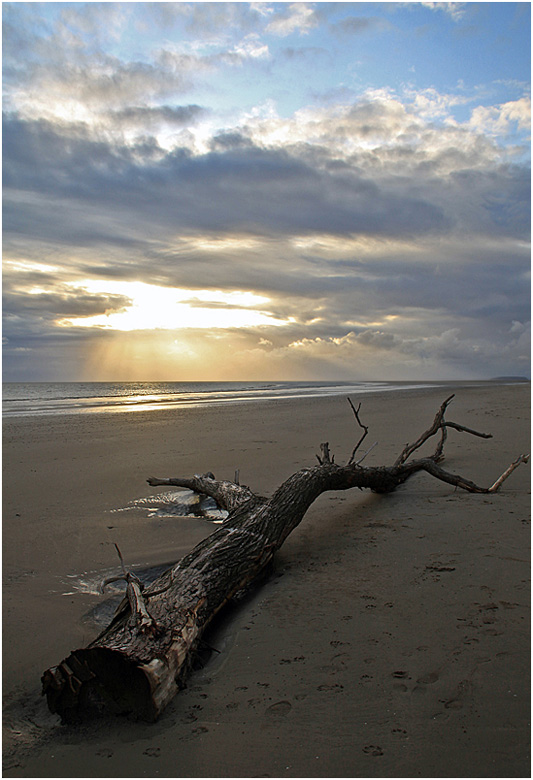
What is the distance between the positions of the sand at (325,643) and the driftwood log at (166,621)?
0.12 meters

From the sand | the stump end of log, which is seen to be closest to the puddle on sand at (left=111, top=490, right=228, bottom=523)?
the sand

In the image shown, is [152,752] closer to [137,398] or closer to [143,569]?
[143,569]

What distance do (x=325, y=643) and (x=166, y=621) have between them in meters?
1.02

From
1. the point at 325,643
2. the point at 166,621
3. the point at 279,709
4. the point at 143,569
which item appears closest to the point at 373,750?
the point at 279,709

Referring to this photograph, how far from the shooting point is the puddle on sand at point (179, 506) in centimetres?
645

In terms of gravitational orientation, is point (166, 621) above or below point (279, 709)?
above

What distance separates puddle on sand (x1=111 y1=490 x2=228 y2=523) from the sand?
224mm

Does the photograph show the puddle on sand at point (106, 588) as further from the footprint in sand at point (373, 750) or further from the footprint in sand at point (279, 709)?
the footprint in sand at point (373, 750)

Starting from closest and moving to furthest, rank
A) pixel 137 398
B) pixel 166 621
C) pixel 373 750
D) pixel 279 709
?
pixel 373 750
pixel 279 709
pixel 166 621
pixel 137 398

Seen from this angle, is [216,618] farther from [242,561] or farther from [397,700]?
[397,700]

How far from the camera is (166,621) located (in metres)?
2.97

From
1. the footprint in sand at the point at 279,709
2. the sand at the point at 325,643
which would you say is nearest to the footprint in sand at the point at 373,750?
the sand at the point at 325,643

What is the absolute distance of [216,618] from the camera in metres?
3.56

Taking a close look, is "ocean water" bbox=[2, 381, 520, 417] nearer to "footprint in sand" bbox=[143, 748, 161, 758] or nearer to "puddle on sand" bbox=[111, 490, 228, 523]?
"puddle on sand" bbox=[111, 490, 228, 523]
